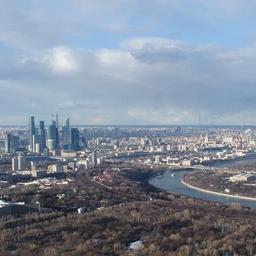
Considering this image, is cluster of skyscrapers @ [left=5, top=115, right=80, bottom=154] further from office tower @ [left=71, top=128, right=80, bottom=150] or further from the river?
the river

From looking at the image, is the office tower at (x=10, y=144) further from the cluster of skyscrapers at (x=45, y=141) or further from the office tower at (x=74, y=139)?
the office tower at (x=74, y=139)

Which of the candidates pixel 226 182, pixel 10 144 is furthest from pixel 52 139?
pixel 226 182

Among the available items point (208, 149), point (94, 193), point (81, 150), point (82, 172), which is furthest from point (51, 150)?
point (94, 193)

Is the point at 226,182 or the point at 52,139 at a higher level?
the point at 52,139

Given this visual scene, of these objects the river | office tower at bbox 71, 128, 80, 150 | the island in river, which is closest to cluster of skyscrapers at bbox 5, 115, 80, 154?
office tower at bbox 71, 128, 80, 150

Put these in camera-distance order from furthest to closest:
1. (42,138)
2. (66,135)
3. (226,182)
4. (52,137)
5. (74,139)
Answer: (66,135) < (52,137) < (74,139) < (42,138) < (226,182)

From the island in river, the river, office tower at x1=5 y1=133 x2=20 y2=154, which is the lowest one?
the river

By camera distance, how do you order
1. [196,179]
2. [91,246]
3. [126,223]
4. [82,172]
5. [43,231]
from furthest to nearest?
[82,172] < [196,179] < [126,223] < [43,231] < [91,246]

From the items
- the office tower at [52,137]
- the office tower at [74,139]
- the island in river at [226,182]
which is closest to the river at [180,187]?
the island in river at [226,182]

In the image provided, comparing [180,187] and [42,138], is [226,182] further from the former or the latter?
[42,138]

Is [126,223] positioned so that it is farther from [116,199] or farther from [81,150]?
[81,150]

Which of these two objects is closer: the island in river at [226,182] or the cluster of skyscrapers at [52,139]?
the island in river at [226,182]
